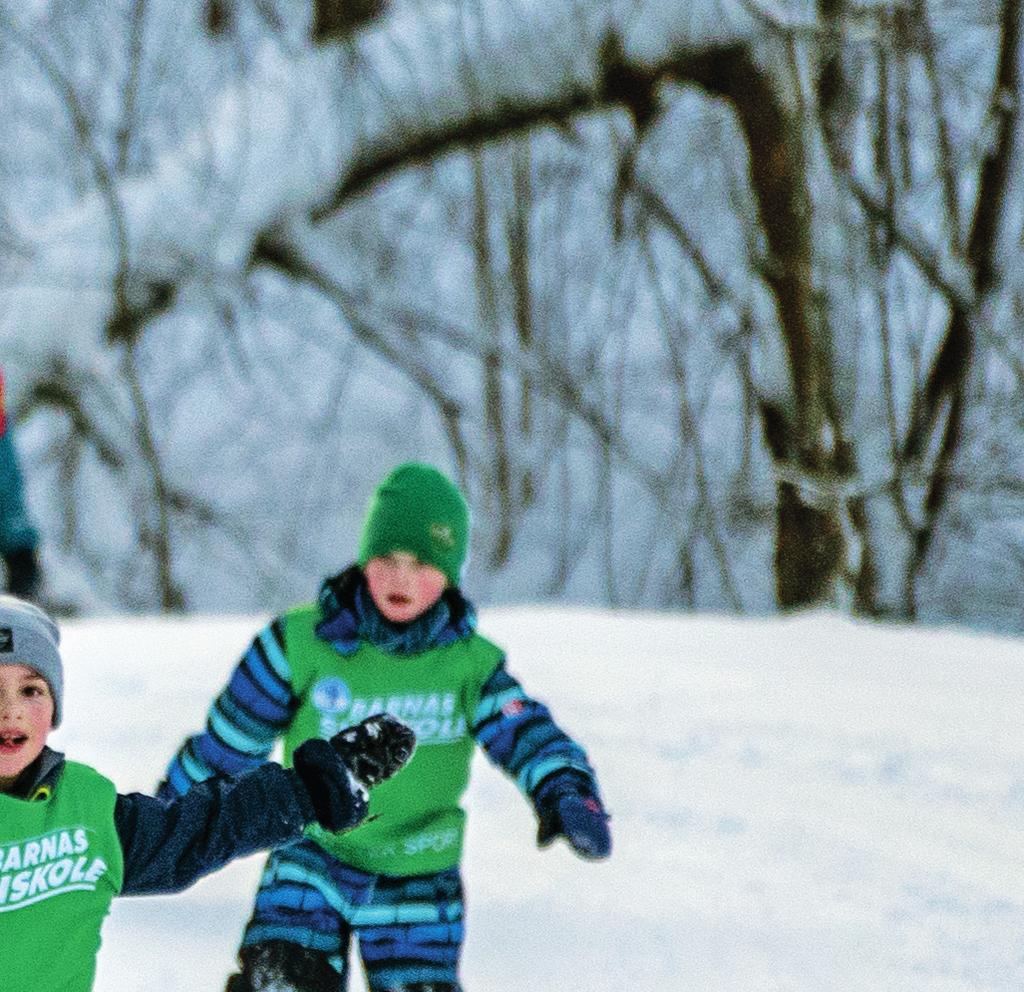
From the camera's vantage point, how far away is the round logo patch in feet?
8.00

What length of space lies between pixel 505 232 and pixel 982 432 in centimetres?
330

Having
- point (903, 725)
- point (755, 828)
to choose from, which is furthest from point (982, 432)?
point (755, 828)

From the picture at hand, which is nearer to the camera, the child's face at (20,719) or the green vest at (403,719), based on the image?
the child's face at (20,719)

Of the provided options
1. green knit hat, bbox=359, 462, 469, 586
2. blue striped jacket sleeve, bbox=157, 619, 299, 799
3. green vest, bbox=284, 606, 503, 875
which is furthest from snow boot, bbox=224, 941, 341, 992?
green knit hat, bbox=359, 462, 469, 586

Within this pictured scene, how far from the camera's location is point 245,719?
245cm

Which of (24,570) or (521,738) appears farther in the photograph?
(24,570)

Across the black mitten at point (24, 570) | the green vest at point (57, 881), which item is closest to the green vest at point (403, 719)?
the green vest at point (57, 881)

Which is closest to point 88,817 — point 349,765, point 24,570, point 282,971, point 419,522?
point 349,765

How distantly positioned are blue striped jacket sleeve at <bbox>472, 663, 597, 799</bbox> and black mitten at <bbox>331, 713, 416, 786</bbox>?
0.50 meters

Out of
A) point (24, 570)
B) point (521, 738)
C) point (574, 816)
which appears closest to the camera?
point (574, 816)

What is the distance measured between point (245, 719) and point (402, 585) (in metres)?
0.30

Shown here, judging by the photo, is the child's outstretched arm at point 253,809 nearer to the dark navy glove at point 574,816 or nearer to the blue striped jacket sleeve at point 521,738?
the dark navy glove at point 574,816

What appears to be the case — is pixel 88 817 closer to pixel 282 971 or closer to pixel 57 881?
pixel 57 881

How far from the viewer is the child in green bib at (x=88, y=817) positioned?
1.70 metres
